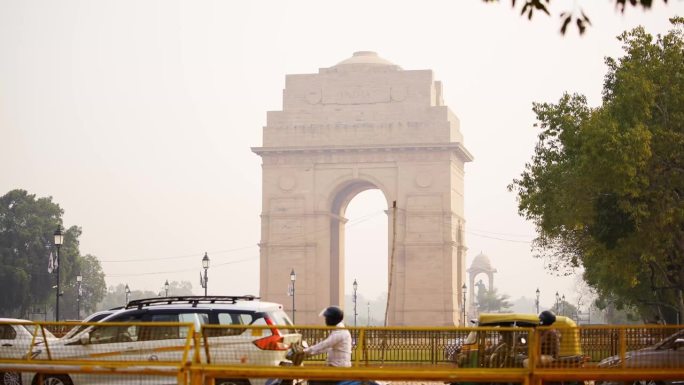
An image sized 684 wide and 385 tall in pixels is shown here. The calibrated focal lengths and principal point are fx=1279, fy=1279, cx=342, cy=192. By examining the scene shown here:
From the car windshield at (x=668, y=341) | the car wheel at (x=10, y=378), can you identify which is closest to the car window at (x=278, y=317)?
the car wheel at (x=10, y=378)

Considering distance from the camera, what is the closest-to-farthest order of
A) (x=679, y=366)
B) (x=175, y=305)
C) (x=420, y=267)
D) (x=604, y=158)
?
1. (x=679, y=366)
2. (x=175, y=305)
3. (x=604, y=158)
4. (x=420, y=267)

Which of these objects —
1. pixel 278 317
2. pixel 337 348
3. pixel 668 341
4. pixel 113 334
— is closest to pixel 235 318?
pixel 278 317

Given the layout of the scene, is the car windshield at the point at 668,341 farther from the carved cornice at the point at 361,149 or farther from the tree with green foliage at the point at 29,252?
the tree with green foliage at the point at 29,252

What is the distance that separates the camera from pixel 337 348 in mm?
12453

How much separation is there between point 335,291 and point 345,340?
6692 centimetres

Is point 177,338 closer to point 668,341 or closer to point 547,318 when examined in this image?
point 547,318

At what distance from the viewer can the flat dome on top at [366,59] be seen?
254 feet

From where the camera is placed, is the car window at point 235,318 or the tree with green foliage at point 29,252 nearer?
the car window at point 235,318

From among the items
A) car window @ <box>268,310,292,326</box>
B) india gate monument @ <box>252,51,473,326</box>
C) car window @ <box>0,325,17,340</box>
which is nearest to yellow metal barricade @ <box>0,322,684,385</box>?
car window @ <box>0,325,17,340</box>

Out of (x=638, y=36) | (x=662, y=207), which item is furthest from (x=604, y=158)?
(x=638, y=36)

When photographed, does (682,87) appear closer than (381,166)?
Yes

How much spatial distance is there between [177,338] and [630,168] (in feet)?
71.4

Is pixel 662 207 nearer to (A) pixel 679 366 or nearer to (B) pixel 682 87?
(B) pixel 682 87

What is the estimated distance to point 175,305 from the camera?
16.9 meters
